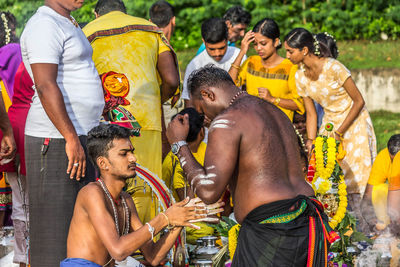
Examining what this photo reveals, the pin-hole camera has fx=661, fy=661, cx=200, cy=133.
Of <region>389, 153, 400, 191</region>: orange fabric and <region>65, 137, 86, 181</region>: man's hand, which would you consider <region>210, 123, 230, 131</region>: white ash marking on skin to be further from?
<region>389, 153, 400, 191</region>: orange fabric

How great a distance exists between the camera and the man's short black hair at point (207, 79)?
379cm

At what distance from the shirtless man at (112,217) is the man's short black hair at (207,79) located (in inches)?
23.9

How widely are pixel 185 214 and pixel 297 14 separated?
36.4 feet

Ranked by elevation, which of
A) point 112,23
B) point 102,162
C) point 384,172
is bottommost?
point 384,172

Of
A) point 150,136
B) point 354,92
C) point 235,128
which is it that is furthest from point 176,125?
point 354,92

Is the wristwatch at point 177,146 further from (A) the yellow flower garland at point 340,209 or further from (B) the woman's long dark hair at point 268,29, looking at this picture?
(B) the woman's long dark hair at point 268,29

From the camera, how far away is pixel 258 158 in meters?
3.56

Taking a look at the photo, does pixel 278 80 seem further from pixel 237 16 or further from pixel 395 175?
pixel 395 175

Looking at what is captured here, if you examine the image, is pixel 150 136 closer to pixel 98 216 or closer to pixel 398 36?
pixel 98 216

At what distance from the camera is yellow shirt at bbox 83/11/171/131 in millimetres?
5363

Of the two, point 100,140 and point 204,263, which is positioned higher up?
point 100,140

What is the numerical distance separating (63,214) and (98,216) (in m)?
0.36

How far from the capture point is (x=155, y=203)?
559 centimetres

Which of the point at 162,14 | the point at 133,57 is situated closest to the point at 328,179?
the point at 133,57
